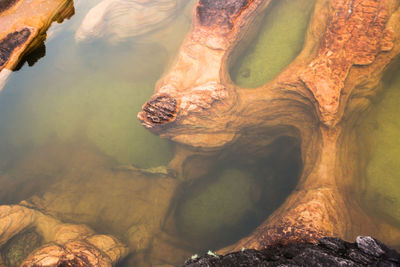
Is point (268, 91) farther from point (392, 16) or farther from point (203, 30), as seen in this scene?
point (392, 16)

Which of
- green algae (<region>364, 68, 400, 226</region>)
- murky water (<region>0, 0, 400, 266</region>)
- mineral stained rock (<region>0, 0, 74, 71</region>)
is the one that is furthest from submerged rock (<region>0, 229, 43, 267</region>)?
green algae (<region>364, 68, 400, 226</region>)

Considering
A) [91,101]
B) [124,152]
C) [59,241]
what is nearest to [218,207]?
[124,152]

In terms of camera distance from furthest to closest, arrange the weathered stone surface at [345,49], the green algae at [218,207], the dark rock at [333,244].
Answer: the green algae at [218,207], the weathered stone surface at [345,49], the dark rock at [333,244]

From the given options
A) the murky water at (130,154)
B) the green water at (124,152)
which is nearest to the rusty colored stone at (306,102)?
the murky water at (130,154)

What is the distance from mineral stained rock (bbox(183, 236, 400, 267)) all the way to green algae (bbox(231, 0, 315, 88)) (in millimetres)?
2447

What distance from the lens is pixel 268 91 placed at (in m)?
2.98

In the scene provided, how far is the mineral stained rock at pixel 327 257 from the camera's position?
4.25 feet

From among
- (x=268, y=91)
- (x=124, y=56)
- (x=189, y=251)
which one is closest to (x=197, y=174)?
(x=189, y=251)

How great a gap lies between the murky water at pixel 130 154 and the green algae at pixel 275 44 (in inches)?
0.6

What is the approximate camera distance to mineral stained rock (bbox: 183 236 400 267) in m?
1.30

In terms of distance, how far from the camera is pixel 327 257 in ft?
4.31

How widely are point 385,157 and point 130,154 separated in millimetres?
3656

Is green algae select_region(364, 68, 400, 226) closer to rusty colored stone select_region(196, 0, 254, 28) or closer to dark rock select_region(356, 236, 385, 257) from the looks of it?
dark rock select_region(356, 236, 385, 257)

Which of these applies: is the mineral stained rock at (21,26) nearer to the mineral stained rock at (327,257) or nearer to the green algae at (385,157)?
the mineral stained rock at (327,257)
